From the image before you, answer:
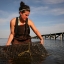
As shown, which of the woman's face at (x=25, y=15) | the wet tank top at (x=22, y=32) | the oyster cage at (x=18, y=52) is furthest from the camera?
the wet tank top at (x=22, y=32)

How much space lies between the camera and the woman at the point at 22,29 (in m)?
6.22

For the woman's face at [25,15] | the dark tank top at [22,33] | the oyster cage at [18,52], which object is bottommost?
the oyster cage at [18,52]

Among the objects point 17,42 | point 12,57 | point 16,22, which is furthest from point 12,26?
point 12,57

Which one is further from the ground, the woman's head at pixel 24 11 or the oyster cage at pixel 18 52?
the woman's head at pixel 24 11

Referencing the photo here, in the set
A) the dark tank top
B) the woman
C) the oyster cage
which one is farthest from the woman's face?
the oyster cage

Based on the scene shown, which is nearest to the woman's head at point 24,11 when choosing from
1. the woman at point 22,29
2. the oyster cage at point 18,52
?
the woman at point 22,29

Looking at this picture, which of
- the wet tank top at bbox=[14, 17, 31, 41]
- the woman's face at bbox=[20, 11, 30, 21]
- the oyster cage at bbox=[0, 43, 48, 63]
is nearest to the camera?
the woman's face at bbox=[20, 11, 30, 21]

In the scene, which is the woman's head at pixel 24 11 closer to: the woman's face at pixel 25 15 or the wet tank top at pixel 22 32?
the woman's face at pixel 25 15

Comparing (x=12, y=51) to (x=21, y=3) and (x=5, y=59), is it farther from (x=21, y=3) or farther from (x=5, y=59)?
(x=21, y=3)

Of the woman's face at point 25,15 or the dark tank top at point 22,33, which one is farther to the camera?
the dark tank top at point 22,33

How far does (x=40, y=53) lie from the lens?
6727 mm

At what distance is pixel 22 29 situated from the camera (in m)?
6.58

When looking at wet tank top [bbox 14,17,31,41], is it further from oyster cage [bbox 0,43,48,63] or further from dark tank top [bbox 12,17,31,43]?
oyster cage [bbox 0,43,48,63]

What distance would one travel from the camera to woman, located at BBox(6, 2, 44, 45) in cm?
622
